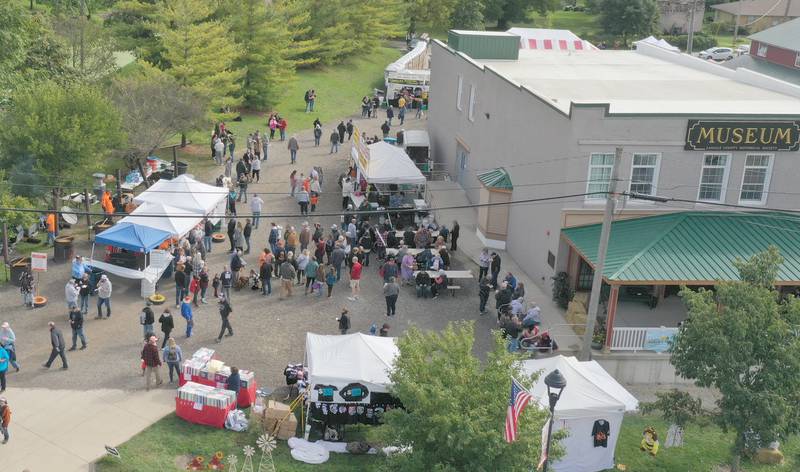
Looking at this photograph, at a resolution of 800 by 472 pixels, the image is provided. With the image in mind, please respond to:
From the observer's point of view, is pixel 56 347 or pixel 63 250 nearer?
pixel 56 347

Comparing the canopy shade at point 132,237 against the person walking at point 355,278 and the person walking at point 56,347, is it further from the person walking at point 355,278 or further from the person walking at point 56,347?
the person walking at point 355,278

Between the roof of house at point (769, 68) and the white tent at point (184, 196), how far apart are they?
3774cm

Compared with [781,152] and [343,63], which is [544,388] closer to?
[781,152]

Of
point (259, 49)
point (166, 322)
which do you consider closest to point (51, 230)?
point (166, 322)

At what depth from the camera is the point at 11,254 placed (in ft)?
93.1

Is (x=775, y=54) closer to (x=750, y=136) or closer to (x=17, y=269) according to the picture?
(x=750, y=136)

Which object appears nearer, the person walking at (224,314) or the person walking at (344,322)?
the person walking at (224,314)

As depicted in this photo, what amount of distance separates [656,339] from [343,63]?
45.0m

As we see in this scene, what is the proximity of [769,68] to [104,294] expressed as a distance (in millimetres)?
46845

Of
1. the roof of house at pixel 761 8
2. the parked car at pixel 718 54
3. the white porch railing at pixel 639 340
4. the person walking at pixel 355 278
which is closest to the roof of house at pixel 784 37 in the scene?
the parked car at pixel 718 54

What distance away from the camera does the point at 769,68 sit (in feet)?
184

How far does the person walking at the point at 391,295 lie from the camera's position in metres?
25.3

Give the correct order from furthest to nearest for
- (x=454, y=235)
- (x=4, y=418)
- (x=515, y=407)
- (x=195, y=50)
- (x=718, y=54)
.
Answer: (x=718, y=54)
(x=195, y=50)
(x=454, y=235)
(x=4, y=418)
(x=515, y=407)

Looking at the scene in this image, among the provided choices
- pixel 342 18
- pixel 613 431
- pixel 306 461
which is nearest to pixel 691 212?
pixel 613 431
